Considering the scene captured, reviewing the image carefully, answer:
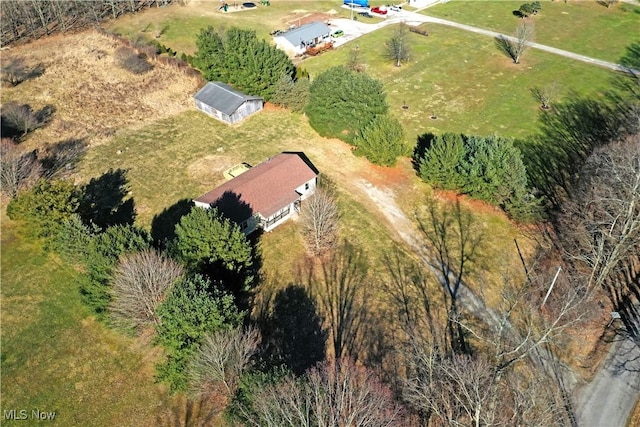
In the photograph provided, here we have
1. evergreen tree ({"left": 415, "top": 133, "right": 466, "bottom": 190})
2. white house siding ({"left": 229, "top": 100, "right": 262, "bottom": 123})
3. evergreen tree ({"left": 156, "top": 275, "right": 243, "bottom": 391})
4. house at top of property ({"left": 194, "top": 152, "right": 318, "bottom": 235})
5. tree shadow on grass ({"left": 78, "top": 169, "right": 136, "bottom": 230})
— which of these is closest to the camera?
evergreen tree ({"left": 156, "top": 275, "right": 243, "bottom": 391})

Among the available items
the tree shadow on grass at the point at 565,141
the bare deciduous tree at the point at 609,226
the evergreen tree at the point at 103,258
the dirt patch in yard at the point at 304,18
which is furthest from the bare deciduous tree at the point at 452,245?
the dirt patch in yard at the point at 304,18

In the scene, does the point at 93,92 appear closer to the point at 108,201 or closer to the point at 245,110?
the point at 245,110

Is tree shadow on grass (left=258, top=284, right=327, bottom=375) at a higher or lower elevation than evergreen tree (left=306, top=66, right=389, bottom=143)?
lower

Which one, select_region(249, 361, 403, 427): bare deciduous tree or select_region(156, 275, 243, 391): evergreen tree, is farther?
select_region(156, 275, 243, 391): evergreen tree

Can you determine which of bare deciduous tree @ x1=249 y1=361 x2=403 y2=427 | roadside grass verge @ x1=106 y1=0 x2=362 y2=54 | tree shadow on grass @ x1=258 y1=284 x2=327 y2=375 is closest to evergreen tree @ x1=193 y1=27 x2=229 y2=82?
roadside grass verge @ x1=106 y1=0 x2=362 y2=54

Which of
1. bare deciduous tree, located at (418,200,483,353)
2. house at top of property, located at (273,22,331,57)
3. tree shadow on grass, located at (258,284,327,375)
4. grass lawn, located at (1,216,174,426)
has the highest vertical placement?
house at top of property, located at (273,22,331,57)

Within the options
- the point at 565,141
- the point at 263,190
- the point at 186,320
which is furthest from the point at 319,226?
the point at 565,141

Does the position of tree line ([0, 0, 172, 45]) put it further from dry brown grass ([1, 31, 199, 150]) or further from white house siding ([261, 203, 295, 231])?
white house siding ([261, 203, 295, 231])

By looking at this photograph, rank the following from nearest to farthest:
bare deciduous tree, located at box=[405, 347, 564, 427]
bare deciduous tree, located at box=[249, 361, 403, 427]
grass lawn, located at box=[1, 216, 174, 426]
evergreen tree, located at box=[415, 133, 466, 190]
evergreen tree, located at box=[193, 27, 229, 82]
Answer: bare deciduous tree, located at box=[249, 361, 403, 427] → bare deciduous tree, located at box=[405, 347, 564, 427] → grass lawn, located at box=[1, 216, 174, 426] → evergreen tree, located at box=[415, 133, 466, 190] → evergreen tree, located at box=[193, 27, 229, 82]
